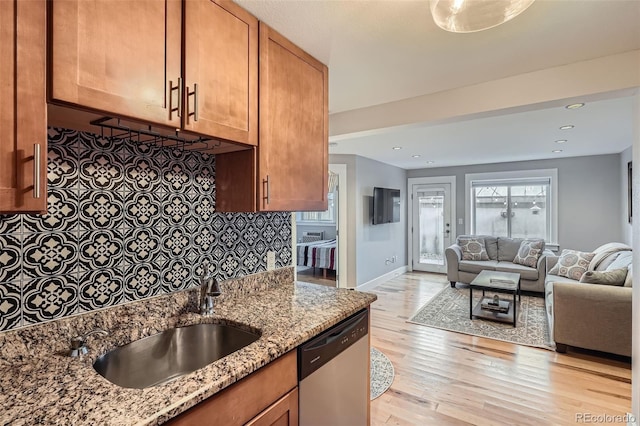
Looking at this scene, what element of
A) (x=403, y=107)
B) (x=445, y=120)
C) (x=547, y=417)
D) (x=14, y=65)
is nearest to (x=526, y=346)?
(x=547, y=417)

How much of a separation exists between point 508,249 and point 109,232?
20.0 feet

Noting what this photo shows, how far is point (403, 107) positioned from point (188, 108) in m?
2.01

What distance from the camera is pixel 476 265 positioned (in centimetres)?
552

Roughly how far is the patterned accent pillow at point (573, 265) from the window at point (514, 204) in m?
1.69

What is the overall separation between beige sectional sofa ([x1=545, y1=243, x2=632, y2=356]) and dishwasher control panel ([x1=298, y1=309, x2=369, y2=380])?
2.47m

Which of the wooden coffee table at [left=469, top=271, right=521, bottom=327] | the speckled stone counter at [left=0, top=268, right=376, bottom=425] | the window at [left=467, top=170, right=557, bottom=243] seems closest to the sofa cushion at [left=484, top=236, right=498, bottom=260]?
the window at [left=467, top=170, right=557, bottom=243]

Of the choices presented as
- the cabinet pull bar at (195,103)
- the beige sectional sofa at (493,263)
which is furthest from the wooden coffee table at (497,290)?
the cabinet pull bar at (195,103)

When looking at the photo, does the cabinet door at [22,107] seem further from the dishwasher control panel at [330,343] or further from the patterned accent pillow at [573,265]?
the patterned accent pillow at [573,265]

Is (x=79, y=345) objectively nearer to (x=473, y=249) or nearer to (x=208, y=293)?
(x=208, y=293)

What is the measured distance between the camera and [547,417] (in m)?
2.19

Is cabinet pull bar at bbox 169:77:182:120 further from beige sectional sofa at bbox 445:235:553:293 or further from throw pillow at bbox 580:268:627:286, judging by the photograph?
beige sectional sofa at bbox 445:235:553:293

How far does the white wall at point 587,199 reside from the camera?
17.6 feet

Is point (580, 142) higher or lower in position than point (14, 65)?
higher

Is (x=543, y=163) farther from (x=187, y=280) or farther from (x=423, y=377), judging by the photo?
(x=187, y=280)
